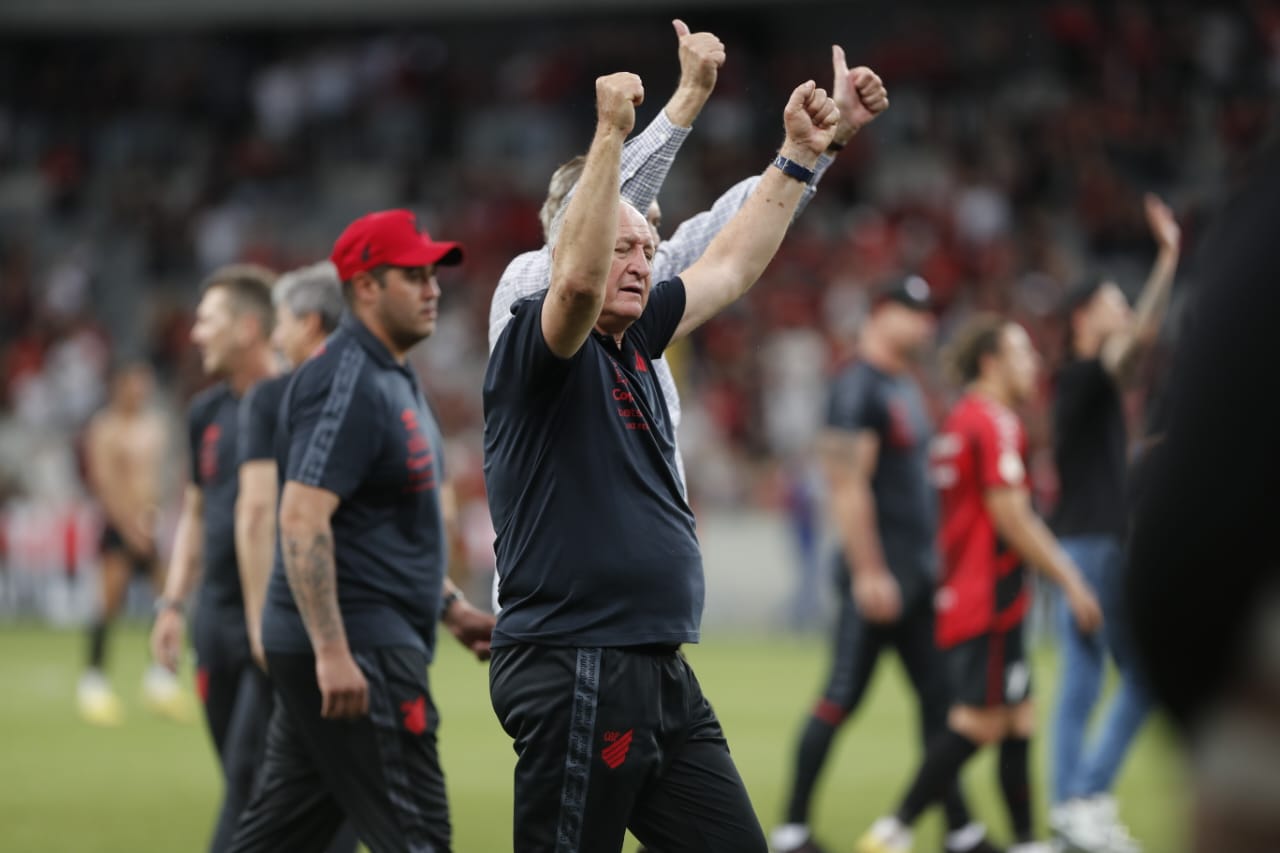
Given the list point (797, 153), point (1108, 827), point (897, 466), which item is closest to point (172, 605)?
point (897, 466)

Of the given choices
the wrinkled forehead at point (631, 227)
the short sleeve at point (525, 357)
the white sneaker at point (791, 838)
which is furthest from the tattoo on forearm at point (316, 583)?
the white sneaker at point (791, 838)

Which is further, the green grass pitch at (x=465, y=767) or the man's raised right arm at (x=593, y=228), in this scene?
the green grass pitch at (x=465, y=767)

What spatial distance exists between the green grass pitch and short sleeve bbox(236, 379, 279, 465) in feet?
9.58

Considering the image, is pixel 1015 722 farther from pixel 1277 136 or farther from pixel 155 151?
pixel 155 151

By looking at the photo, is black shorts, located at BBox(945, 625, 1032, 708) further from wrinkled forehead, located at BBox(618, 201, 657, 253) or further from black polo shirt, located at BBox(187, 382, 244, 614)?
wrinkled forehead, located at BBox(618, 201, 657, 253)

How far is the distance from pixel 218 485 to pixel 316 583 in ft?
7.15

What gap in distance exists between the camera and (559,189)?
477cm

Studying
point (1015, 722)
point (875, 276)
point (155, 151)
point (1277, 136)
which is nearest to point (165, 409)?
point (155, 151)

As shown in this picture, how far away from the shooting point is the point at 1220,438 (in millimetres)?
1334

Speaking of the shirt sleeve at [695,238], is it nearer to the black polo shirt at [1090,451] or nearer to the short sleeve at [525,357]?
the short sleeve at [525,357]

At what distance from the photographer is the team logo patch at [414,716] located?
5219 mm

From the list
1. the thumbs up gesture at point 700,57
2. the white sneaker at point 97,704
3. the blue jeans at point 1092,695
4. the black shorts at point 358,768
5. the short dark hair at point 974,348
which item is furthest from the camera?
the white sneaker at point 97,704

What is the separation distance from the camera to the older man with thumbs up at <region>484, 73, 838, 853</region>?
4113 mm

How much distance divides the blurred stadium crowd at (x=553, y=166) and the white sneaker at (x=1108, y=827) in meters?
13.4
